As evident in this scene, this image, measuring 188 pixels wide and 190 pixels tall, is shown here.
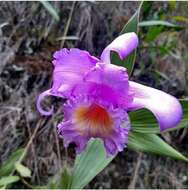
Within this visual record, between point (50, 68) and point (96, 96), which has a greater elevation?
point (96, 96)

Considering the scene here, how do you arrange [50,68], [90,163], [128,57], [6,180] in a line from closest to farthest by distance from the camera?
[128,57], [90,163], [6,180], [50,68]

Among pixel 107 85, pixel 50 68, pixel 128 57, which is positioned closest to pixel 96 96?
pixel 107 85

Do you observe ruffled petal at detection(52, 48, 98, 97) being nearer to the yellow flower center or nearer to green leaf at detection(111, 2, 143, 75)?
the yellow flower center

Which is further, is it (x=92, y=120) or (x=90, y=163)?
(x=90, y=163)


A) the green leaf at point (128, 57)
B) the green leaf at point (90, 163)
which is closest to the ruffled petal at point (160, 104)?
the green leaf at point (128, 57)

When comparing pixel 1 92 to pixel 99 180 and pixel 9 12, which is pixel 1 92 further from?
pixel 99 180

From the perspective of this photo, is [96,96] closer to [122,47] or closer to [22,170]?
[122,47]

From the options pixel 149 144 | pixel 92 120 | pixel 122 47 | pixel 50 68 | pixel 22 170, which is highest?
pixel 122 47

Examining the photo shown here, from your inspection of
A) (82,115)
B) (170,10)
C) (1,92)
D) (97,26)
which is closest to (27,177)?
(1,92)

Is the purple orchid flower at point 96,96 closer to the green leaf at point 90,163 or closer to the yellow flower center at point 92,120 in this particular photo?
the yellow flower center at point 92,120
